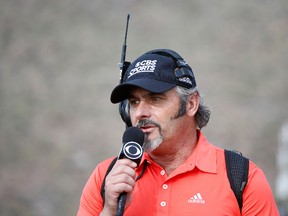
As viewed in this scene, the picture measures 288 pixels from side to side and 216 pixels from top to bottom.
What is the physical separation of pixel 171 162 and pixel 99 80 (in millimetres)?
8036

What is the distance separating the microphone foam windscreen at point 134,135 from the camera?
256 cm

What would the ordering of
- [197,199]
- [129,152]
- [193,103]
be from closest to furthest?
[129,152] → [197,199] → [193,103]

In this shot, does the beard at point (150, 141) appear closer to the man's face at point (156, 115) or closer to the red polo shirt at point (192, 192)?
the man's face at point (156, 115)

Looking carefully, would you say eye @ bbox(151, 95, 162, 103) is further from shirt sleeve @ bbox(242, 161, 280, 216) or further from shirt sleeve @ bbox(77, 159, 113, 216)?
shirt sleeve @ bbox(242, 161, 280, 216)

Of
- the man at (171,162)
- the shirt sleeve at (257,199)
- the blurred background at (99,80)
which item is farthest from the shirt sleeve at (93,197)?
the blurred background at (99,80)

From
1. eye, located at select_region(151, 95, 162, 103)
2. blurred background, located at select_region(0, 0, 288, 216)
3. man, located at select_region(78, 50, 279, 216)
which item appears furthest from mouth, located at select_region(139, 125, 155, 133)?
blurred background, located at select_region(0, 0, 288, 216)

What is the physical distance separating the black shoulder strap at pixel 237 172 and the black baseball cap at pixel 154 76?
49 centimetres

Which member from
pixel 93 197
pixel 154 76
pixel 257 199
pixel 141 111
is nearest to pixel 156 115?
pixel 141 111

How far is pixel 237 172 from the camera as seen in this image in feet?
9.17

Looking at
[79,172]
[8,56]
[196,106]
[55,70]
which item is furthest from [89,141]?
[196,106]

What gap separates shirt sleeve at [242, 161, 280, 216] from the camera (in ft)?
8.82

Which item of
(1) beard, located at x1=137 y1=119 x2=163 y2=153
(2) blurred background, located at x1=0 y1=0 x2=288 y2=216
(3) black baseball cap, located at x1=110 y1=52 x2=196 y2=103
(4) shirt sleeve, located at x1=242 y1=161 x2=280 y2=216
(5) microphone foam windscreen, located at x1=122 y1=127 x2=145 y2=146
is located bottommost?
(4) shirt sleeve, located at x1=242 y1=161 x2=280 y2=216

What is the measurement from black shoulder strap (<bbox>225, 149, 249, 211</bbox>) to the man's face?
35cm

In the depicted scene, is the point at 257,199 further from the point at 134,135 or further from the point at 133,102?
the point at 133,102
